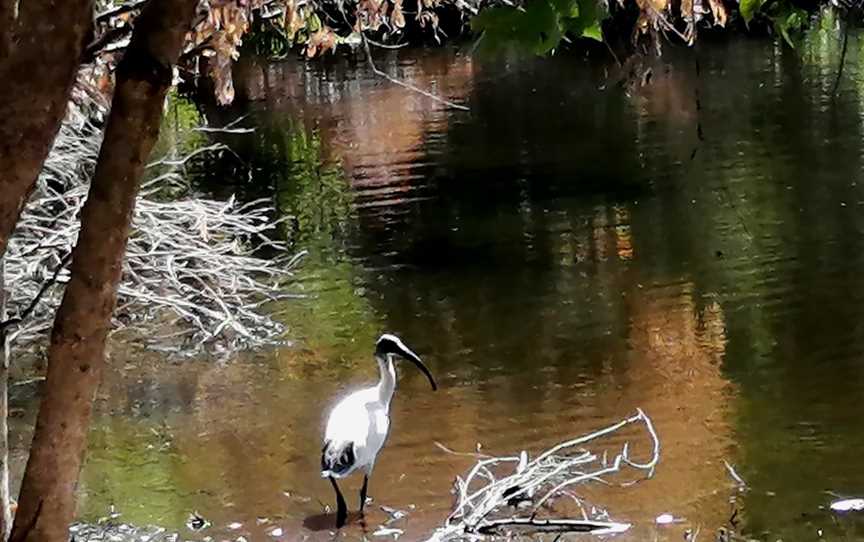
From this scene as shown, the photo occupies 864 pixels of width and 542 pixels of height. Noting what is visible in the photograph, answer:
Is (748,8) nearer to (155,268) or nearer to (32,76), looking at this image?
(32,76)

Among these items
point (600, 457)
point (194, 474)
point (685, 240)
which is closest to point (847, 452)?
point (600, 457)

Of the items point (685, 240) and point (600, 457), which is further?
point (685, 240)

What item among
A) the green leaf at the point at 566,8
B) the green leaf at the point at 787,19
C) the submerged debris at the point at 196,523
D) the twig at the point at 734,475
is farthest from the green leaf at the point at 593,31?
the twig at the point at 734,475

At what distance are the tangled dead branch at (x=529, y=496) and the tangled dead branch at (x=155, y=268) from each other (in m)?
2.98

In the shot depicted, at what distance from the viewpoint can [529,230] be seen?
45.9 feet

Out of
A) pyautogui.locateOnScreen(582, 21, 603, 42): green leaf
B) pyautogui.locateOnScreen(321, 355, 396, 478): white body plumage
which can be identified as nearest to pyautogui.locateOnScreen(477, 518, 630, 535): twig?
pyautogui.locateOnScreen(321, 355, 396, 478): white body plumage

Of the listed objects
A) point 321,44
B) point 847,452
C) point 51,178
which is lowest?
point 847,452

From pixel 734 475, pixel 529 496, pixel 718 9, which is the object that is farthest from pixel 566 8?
pixel 734 475

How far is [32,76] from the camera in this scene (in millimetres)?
1884

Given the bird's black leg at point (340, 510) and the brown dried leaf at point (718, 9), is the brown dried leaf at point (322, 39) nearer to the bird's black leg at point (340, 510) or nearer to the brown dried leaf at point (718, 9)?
the bird's black leg at point (340, 510)

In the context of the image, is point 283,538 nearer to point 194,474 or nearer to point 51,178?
point 194,474

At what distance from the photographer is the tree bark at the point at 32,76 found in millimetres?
1874

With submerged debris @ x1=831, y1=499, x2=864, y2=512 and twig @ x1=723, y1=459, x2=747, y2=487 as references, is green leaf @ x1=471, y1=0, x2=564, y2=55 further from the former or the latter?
twig @ x1=723, y1=459, x2=747, y2=487

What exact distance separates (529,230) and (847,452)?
21.7ft
